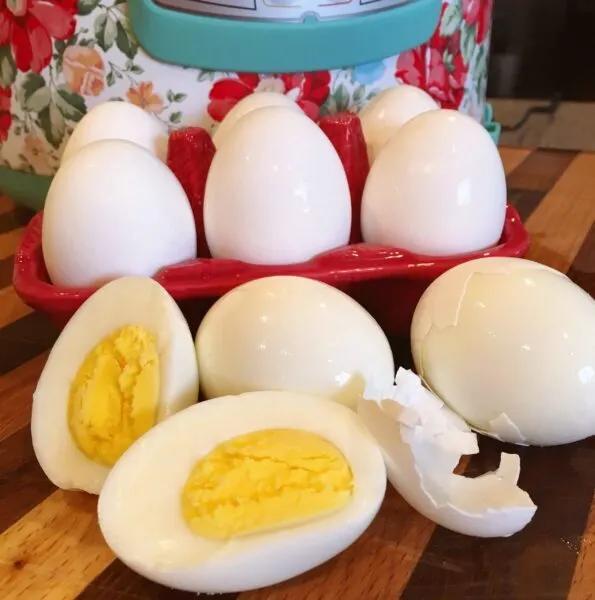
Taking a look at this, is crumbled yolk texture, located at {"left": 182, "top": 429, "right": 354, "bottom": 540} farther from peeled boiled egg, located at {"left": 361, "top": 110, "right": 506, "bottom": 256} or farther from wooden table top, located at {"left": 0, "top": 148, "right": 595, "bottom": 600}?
peeled boiled egg, located at {"left": 361, "top": 110, "right": 506, "bottom": 256}

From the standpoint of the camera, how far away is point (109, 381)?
583 mm

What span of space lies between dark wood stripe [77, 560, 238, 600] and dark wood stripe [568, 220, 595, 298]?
54cm

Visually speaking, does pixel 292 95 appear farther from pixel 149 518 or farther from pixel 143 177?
pixel 149 518

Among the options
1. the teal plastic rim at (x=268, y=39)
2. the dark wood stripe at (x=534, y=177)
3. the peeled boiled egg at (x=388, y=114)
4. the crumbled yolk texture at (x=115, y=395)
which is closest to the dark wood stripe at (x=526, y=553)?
the crumbled yolk texture at (x=115, y=395)

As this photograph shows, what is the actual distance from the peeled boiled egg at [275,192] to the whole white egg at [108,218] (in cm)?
5

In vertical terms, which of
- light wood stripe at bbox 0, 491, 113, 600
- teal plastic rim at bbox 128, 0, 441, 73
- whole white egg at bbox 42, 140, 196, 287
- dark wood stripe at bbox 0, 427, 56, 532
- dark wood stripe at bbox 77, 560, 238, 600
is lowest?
dark wood stripe at bbox 0, 427, 56, 532

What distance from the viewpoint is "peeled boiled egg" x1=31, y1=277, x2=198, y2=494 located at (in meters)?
0.56

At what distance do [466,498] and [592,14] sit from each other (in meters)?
1.26

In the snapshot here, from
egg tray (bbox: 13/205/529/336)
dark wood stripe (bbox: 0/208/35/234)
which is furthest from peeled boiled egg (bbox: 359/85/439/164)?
Result: dark wood stripe (bbox: 0/208/35/234)

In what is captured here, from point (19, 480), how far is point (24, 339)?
24 centimetres

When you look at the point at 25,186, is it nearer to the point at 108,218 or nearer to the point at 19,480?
the point at 108,218

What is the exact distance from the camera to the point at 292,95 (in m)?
0.89

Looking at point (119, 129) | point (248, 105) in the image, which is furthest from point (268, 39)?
point (119, 129)

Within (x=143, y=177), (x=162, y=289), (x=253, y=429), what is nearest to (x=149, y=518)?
(x=253, y=429)
